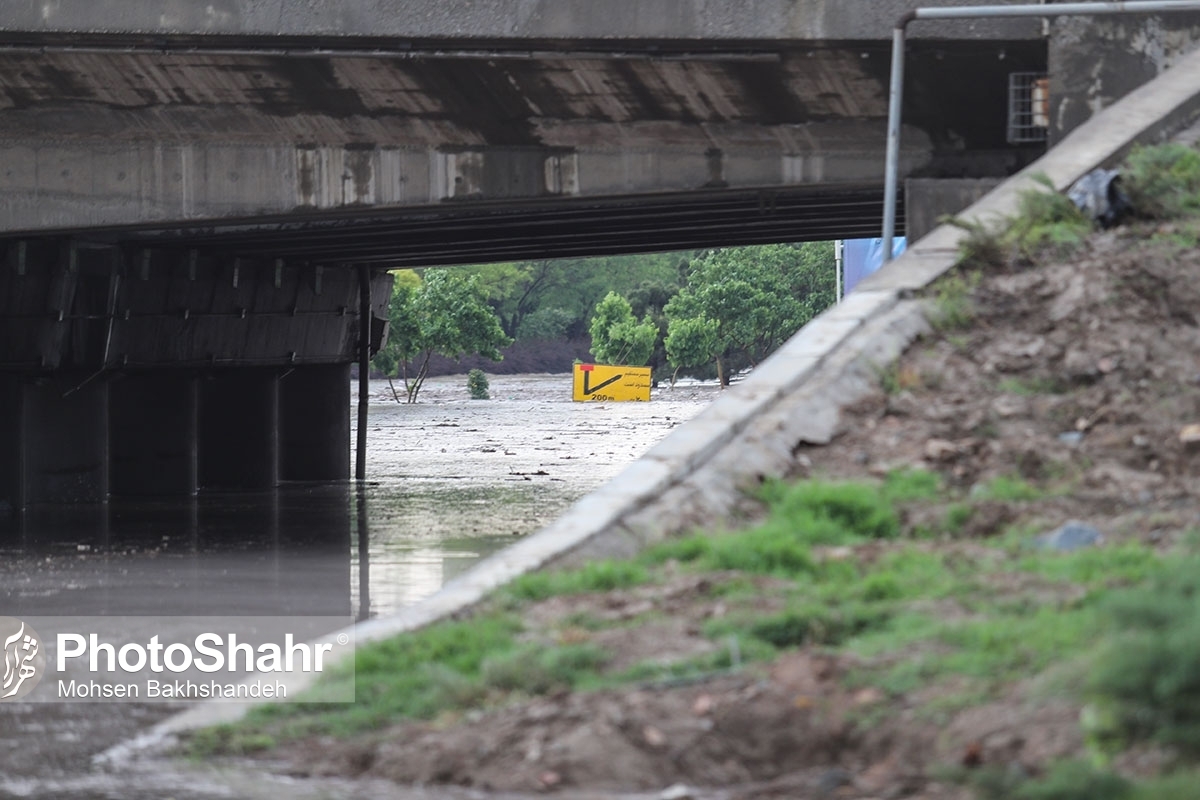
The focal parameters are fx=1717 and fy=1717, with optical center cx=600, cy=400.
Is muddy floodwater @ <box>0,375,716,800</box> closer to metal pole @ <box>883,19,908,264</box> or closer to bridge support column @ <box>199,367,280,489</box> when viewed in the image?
bridge support column @ <box>199,367,280,489</box>

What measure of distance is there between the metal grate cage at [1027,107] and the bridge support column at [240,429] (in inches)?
716

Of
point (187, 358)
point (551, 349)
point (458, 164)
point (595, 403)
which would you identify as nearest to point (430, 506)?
point (187, 358)

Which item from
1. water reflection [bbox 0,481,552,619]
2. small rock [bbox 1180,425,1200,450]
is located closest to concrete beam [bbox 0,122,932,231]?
water reflection [bbox 0,481,552,619]

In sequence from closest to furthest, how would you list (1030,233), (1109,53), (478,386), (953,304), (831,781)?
(831,781), (953,304), (1030,233), (1109,53), (478,386)

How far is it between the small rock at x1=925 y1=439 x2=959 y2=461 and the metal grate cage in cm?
744

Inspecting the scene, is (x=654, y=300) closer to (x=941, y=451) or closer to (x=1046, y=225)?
(x=1046, y=225)

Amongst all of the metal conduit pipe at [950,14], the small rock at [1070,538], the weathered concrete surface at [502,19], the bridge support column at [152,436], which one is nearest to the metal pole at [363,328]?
the bridge support column at [152,436]

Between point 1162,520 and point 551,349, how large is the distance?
105732 millimetres

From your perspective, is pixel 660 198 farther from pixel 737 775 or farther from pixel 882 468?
pixel 737 775

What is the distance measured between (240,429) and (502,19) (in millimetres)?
16825

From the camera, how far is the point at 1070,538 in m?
8.64

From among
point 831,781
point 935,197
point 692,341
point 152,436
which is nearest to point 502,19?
point 935,197

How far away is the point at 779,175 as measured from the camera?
17766mm

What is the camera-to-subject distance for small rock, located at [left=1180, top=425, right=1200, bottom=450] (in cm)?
957
